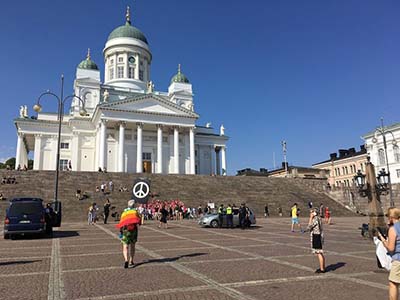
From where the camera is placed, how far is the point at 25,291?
675 centimetres

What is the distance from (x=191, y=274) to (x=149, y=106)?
2006 inches

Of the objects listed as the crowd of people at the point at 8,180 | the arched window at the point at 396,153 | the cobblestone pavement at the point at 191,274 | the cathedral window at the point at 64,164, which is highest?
the arched window at the point at 396,153

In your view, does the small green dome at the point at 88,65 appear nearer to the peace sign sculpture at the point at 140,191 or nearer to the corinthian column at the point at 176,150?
the corinthian column at the point at 176,150

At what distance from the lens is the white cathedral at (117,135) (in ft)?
182

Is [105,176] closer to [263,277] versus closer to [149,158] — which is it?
[149,158]

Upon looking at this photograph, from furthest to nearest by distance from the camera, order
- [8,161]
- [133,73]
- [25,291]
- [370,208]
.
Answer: [8,161] → [133,73] → [370,208] → [25,291]

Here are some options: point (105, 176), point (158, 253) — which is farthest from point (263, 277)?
point (105, 176)

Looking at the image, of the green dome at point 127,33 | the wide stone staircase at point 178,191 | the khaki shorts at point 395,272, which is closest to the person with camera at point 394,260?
the khaki shorts at point 395,272

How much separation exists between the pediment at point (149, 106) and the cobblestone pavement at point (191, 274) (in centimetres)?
4402

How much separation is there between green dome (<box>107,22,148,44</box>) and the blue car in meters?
62.5

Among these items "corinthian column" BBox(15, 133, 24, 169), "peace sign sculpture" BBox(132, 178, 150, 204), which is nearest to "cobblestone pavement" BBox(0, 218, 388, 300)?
"peace sign sculpture" BBox(132, 178, 150, 204)

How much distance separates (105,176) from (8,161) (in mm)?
69754

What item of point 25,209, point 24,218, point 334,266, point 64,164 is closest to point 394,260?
point 334,266

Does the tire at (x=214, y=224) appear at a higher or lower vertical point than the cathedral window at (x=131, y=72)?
lower
